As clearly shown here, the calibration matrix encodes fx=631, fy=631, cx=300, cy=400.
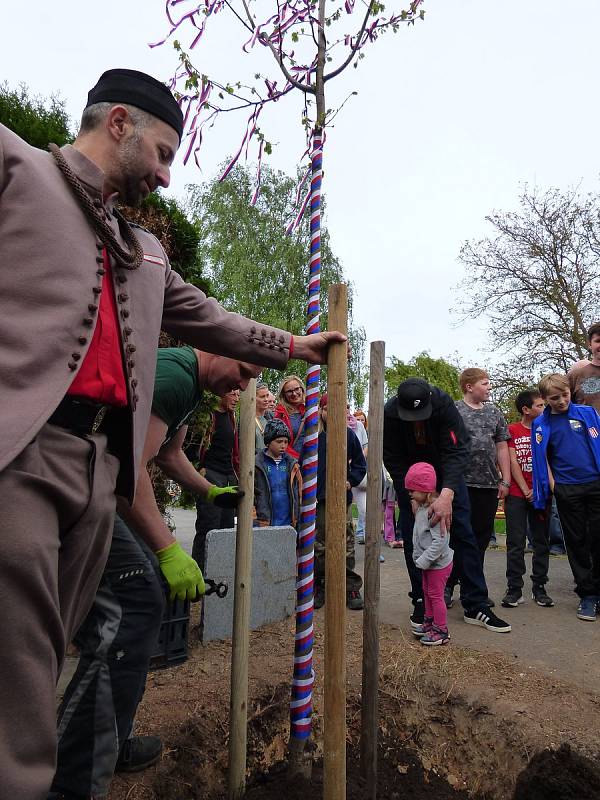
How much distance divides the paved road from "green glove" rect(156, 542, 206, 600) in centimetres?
247

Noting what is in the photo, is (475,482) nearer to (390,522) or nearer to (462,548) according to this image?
(462,548)

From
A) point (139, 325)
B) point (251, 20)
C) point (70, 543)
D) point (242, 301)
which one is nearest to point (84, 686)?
point (70, 543)

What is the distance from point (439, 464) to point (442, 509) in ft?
1.24

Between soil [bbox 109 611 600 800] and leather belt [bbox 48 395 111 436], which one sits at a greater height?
leather belt [bbox 48 395 111 436]

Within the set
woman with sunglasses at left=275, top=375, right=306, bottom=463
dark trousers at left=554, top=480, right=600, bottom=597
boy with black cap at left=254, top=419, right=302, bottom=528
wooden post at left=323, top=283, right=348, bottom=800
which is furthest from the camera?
woman with sunglasses at left=275, top=375, right=306, bottom=463

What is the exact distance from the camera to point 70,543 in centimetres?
148

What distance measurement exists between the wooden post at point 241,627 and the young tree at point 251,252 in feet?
67.3

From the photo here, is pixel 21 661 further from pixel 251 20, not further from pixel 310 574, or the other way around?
pixel 251 20

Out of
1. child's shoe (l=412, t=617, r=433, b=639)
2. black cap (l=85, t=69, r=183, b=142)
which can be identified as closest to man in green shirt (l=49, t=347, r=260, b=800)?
black cap (l=85, t=69, r=183, b=142)

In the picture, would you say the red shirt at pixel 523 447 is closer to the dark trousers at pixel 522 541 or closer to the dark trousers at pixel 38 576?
the dark trousers at pixel 522 541

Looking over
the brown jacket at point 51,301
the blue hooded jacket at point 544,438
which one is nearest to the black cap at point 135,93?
the brown jacket at point 51,301

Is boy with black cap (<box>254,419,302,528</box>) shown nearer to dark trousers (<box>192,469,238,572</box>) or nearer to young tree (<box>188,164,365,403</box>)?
dark trousers (<box>192,469,238,572</box>)

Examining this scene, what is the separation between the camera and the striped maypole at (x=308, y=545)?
244cm

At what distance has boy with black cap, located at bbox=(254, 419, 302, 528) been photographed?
5.35 m
